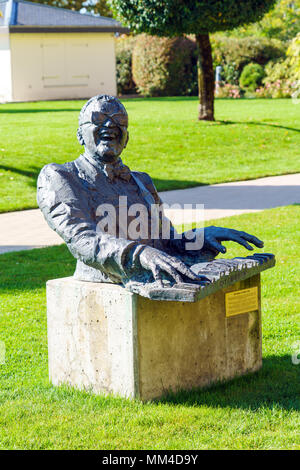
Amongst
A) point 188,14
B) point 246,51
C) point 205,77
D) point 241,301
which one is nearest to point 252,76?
point 246,51

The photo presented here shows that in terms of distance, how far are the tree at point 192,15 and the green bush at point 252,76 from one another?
12.7 m

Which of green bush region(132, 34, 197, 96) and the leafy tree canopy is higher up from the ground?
the leafy tree canopy

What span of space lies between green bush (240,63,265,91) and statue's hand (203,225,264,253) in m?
26.0

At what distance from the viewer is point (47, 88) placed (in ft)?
96.6

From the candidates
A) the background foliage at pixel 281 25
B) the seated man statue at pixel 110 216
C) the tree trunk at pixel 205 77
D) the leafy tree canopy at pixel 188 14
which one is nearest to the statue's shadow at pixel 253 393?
the seated man statue at pixel 110 216

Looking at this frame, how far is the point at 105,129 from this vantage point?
4488mm

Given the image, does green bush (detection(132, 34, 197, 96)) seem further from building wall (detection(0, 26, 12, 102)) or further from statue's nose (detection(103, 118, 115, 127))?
statue's nose (detection(103, 118, 115, 127))

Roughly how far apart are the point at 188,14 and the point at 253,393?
1309cm

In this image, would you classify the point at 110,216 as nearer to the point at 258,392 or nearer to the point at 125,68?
the point at 258,392

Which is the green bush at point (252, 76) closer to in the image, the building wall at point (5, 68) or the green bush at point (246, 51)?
the green bush at point (246, 51)

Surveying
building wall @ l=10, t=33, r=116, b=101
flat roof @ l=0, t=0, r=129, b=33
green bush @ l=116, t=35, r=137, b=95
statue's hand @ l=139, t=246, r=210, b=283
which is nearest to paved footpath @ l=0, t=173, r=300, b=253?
statue's hand @ l=139, t=246, r=210, b=283

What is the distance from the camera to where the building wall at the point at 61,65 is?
2895cm

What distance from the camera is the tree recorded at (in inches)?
645
